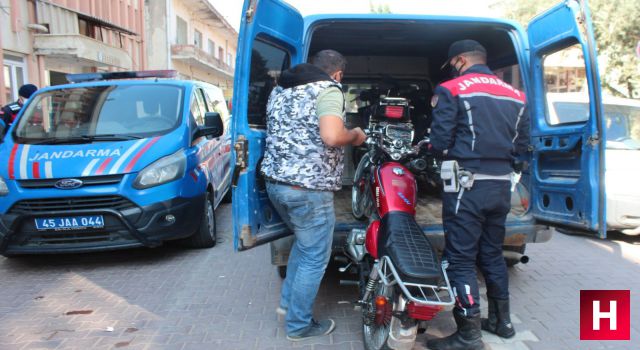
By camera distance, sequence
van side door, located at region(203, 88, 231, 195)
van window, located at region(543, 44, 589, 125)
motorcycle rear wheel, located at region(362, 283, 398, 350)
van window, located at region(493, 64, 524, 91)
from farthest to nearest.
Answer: van side door, located at region(203, 88, 231, 195), van window, located at region(493, 64, 524, 91), van window, located at region(543, 44, 589, 125), motorcycle rear wheel, located at region(362, 283, 398, 350)

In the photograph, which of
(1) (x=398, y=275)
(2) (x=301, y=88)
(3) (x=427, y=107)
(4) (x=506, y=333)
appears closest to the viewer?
(1) (x=398, y=275)

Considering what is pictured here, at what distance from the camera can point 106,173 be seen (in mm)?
4629

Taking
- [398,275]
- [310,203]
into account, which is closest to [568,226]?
[398,275]

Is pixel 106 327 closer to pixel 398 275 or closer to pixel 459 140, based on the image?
pixel 398 275

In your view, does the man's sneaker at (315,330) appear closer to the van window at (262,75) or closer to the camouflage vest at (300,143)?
the camouflage vest at (300,143)

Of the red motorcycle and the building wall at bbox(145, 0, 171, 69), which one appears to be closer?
the red motorcycle

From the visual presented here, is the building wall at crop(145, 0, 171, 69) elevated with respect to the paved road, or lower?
elevated

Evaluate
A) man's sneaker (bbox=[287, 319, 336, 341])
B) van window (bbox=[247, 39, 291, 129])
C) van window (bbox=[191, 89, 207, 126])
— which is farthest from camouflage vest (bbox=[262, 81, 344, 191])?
van window (bbox=[191, 89, 207, 126])

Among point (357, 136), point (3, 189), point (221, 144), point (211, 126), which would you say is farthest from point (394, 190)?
point (221, 144)

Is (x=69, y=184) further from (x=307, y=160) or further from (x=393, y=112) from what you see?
(x=393, y=112)

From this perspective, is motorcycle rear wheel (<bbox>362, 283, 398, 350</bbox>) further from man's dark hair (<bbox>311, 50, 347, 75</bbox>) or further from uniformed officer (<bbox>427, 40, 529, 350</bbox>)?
man's dark hair (<bbox>311, 50, 347, 75</bbox>)

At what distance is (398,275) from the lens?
272cm

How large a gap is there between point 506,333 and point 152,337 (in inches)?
98.1

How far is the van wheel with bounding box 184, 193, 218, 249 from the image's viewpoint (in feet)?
18.1
